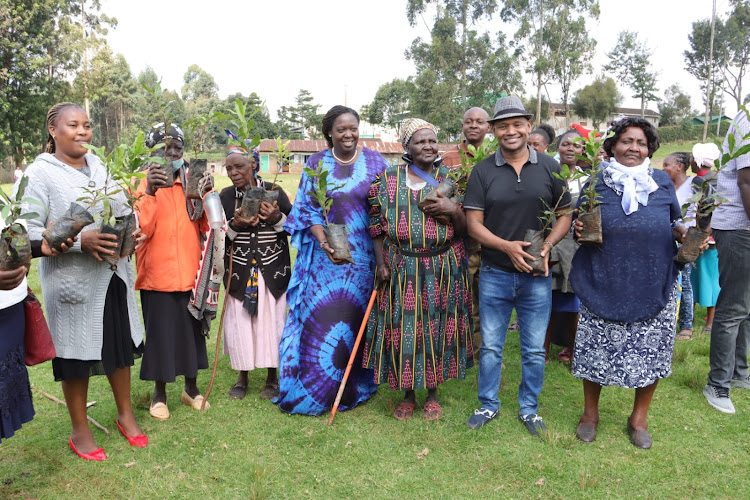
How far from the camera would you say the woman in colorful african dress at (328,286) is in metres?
4.16

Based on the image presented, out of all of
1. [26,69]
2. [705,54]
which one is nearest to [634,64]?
[705,54]

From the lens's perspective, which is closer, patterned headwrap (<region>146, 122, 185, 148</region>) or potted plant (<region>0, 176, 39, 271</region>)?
potted plant (<region>0, 176, 39, 271</region>)

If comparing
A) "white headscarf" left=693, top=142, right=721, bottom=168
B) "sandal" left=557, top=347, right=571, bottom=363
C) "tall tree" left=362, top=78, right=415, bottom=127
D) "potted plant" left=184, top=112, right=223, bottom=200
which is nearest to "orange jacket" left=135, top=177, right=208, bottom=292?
"potted plant" left=184, top=112, right=223, bottom=200

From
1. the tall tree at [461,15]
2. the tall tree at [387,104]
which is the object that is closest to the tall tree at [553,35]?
the tall tree at [461,15]

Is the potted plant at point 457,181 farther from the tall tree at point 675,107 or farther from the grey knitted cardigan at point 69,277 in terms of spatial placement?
the tall tree at point 675,107

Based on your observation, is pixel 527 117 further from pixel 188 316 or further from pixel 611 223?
pixel 188 316

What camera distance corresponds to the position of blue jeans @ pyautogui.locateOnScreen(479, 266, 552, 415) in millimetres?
3697

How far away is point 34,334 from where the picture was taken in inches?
113

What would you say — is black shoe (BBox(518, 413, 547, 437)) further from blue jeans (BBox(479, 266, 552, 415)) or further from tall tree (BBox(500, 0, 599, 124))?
tall tree (BBox(500, 0, 599, 124))

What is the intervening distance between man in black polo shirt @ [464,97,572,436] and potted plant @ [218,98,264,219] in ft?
5.24

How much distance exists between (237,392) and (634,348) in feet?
10.4

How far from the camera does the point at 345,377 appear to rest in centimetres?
414

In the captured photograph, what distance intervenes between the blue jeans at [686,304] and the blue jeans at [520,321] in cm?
305

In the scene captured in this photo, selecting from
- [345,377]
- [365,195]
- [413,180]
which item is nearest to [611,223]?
[413,180]
